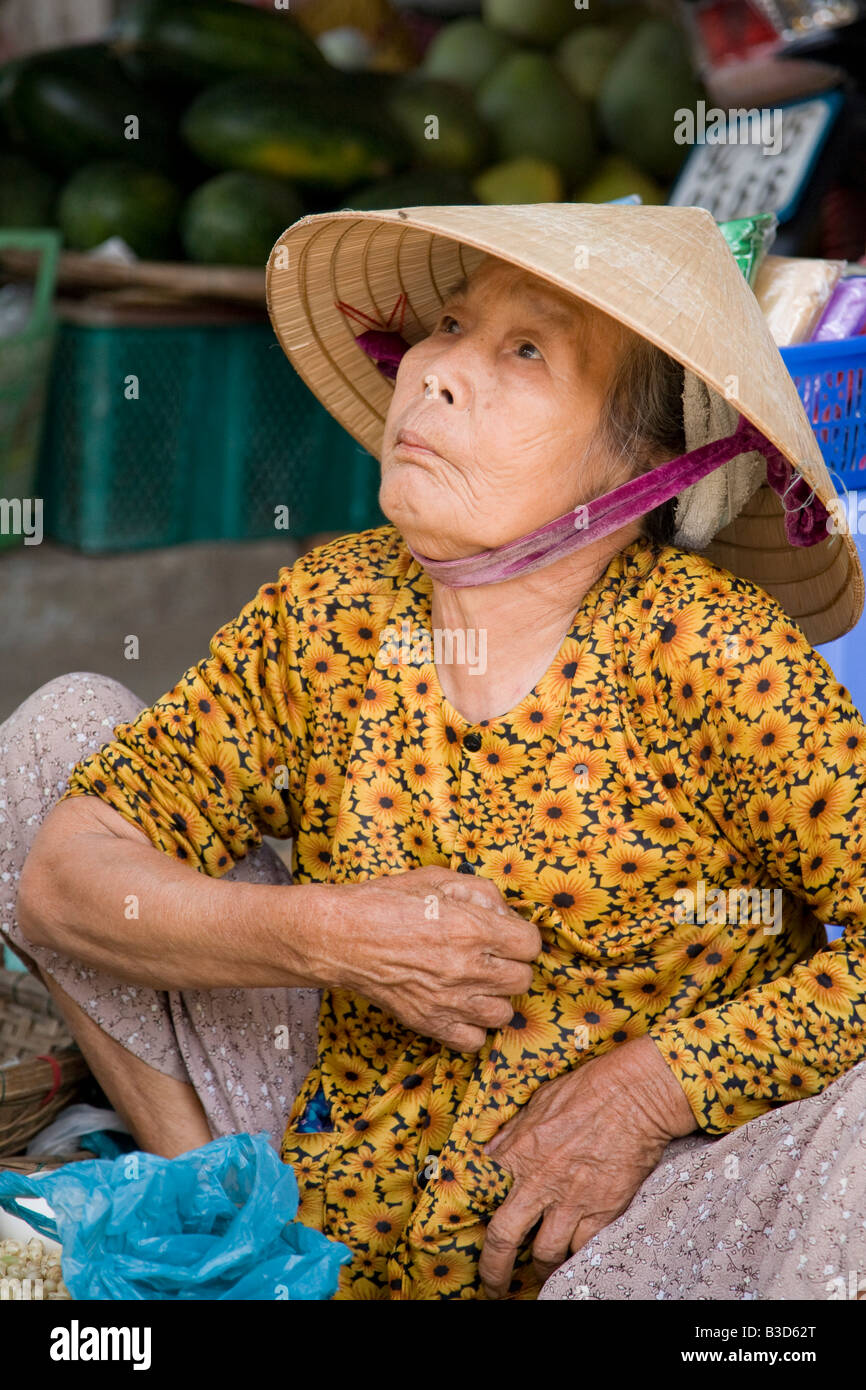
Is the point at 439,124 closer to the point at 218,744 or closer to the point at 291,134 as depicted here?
the point at 291,134

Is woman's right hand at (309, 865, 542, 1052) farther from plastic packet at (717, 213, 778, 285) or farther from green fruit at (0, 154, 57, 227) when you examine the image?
green fruit at (0, 154, 57, 227)

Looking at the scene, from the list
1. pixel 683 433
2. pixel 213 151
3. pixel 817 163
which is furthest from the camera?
pixel 213 151

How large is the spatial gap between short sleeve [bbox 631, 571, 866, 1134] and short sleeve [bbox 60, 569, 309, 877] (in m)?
Answer: 0.43

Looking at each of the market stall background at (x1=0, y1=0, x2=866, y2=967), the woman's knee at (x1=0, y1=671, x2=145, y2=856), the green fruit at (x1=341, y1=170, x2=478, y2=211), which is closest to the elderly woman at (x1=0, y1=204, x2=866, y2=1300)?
the woman's knee at (x1=0, y1=671, x2=145, y2=856)

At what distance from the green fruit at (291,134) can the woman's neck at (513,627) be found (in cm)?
221

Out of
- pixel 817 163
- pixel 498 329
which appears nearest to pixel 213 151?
pixel 817 163

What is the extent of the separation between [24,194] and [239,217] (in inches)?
22.6

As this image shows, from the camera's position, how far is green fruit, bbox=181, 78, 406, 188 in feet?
11.3

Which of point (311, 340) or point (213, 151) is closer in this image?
point (311, 340)

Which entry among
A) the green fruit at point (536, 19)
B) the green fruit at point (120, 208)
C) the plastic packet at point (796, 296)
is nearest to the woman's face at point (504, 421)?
the plastic packet at point (796, 296)

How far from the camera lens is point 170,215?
11.7 feet

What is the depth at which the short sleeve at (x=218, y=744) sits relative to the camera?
1.67m

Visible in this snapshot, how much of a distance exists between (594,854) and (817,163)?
1.89 meters

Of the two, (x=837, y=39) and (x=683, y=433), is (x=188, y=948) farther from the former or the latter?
(x=837, y=39)
